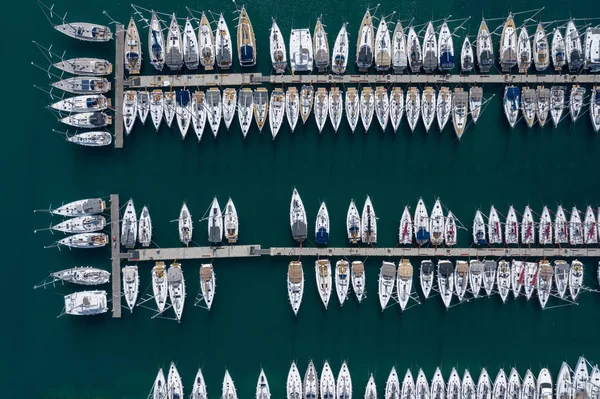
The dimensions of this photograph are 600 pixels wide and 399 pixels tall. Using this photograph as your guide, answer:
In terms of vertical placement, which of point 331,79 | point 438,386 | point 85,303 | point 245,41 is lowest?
point 438,386

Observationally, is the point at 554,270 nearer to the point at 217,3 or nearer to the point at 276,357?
the point at 276,357

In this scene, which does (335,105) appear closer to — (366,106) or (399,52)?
(366,106)

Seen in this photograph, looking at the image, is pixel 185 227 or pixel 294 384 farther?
pixel 294 384

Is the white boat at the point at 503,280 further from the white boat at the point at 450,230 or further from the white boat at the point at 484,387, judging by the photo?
the white boat at the point at 484,387

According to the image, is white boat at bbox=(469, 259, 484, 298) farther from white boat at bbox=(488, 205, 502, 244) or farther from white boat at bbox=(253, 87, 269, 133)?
white boat at bbox=(253, 87, 269, 133)

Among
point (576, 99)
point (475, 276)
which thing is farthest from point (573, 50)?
point (475, 276)

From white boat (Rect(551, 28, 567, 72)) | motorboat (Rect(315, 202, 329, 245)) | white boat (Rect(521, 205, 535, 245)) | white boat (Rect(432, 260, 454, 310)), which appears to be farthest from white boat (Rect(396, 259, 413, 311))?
white boat (Rect(551, 28, 567, 72))
